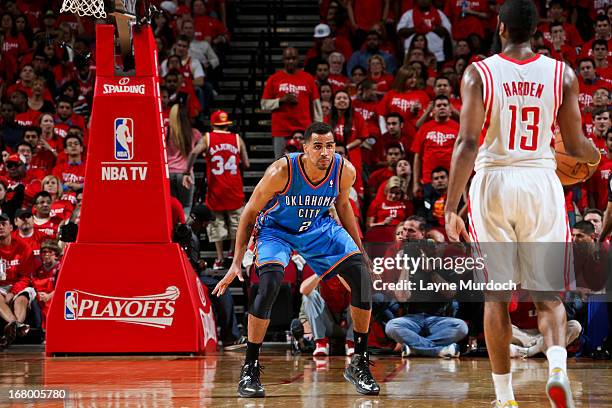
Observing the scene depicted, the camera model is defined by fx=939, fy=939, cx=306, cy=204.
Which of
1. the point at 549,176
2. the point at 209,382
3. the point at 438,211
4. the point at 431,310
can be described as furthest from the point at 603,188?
the point at 549,176

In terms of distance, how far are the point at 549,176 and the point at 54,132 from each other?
9441 millimetres

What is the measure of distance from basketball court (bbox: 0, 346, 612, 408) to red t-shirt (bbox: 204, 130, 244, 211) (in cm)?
256

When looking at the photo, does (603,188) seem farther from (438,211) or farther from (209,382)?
(209,382)

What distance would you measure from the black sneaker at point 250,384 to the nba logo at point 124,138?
2964mm

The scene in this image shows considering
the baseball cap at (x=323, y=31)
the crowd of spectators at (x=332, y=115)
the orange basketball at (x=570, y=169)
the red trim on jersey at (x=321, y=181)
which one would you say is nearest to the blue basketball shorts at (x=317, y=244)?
the red trim on jersey at (x=321, y=181)

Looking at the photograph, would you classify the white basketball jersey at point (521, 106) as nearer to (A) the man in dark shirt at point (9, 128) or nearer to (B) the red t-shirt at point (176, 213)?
(B) the red t-shirt at point (176, 213)

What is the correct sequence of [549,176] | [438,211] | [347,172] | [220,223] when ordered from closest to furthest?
[549,176]
[347,172]
[438,211]
[220,223]

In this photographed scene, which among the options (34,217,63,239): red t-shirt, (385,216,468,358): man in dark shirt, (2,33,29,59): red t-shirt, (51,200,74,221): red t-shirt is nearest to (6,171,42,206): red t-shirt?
(51,200,74,221): red t-shirt

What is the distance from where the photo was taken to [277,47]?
48.9 feet

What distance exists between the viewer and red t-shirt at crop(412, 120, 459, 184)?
425 inches

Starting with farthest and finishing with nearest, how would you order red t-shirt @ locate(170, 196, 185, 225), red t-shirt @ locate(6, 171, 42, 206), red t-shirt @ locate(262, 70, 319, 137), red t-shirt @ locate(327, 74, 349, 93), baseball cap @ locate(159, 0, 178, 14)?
baseball cap @ locate(159, 0, 178, 14) → red t-shirt @ locate(327, 74, 349, 93) → red t-shirt @ locate(262, 70, 319, 137) → red t-shirt @ locate(6, 171, 42, 206) → red t-shirt @ locate(170, 196, 185, 225)

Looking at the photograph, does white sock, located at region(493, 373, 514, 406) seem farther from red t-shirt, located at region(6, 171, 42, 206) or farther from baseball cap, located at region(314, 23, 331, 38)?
baseball cap, located at region(314, 23, 331, 38)

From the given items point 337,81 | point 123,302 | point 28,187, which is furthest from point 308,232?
point 337,81

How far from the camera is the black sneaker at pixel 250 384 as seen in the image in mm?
5645
